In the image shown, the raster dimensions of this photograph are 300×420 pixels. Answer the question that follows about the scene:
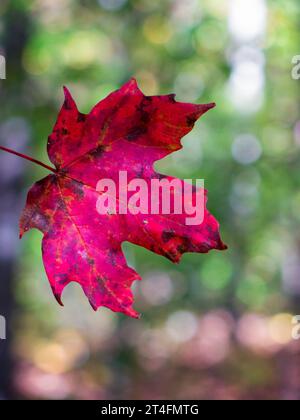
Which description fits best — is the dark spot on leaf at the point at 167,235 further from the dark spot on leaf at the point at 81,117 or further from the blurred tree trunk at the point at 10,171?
the blurred tree trunk at the point at 10,171

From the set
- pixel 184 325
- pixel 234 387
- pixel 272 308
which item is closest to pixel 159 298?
pixel 184 325

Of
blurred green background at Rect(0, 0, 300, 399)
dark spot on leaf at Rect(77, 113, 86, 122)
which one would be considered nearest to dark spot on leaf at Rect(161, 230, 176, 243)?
dark spot on leaf at Rect(77, 113, 86, 122)

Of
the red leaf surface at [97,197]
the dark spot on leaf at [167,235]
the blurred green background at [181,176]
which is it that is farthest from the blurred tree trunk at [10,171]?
the dark spot on leaf at [167,235]

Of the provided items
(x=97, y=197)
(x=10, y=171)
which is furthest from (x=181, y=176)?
(x=97, y=197)

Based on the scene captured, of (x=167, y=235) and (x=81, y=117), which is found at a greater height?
(x=81, y=117)

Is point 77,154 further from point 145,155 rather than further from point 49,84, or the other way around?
point 49,84

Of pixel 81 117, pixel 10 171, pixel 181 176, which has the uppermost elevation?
pixel 181 176

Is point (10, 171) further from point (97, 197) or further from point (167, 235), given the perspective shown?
point (167, 235)
